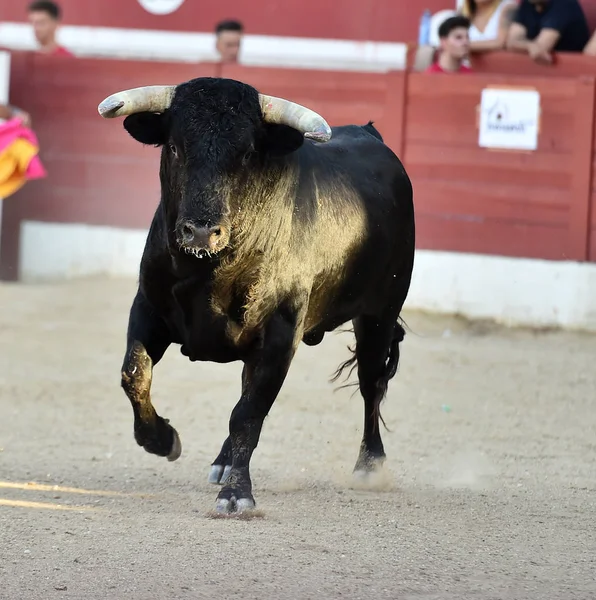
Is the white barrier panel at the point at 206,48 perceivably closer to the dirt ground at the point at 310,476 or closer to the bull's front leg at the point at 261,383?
the dirt ground at the point at 310,476

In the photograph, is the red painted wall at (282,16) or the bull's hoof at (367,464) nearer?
the bull's hoof at (367,464)

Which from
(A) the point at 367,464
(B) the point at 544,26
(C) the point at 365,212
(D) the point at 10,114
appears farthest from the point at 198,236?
(D) the point at 10,114

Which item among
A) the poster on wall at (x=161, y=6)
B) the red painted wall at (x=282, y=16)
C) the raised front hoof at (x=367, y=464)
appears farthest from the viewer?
the poster on wall at (x=161, y=6)

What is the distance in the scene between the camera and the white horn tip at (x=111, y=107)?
14.1ft

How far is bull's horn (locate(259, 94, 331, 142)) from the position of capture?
434 cm

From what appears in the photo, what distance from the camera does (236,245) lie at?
4.38m

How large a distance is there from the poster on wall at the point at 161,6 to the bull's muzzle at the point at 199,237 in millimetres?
8020

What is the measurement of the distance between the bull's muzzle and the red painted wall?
700 centimetres

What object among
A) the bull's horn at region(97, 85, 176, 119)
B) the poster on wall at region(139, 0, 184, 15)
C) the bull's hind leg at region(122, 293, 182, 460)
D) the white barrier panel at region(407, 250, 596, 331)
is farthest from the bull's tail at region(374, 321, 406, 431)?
the poster on wall at region(139, 0, 184, 15)

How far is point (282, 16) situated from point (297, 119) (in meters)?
7.12

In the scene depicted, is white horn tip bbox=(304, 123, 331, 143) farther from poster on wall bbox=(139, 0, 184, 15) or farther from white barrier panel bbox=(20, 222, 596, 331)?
poster on wall bbox=(139, 0, 184, 15)

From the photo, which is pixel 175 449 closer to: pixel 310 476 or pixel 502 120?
pixel 310 476

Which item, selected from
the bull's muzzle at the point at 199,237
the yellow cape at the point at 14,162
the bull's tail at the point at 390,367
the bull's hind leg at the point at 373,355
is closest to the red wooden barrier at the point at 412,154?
the yellow cape at the point at 14,162

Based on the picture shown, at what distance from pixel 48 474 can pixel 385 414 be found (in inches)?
85.2
